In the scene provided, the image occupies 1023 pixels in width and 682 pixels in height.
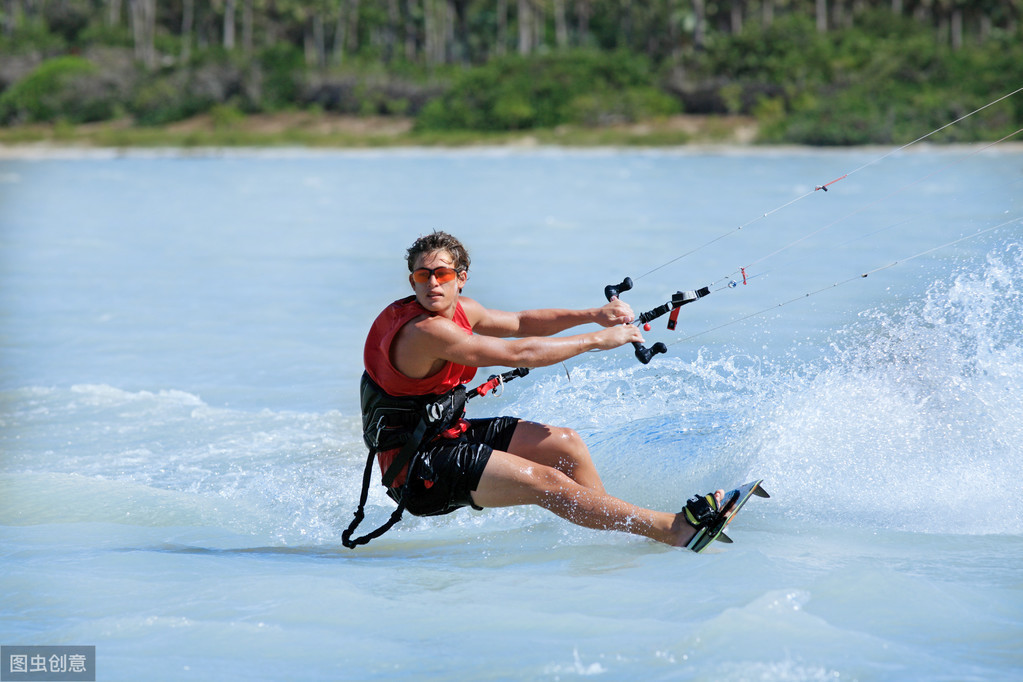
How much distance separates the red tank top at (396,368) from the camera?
439 centimetres

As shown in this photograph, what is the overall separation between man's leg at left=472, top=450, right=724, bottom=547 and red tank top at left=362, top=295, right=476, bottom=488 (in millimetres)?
267

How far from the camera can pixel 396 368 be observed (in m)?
4.45

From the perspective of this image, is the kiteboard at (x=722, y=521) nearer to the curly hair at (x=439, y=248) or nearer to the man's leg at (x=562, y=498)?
the man's leg at (x=562, y=498)

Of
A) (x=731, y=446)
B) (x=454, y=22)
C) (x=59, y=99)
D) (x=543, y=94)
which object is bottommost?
(x=731, y=446)

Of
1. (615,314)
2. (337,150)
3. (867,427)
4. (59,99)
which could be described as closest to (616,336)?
(615,314)

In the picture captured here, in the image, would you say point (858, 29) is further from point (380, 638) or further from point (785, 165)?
point (380, 638)

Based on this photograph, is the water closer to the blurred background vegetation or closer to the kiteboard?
the kiteboard

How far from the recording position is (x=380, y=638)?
4.14m

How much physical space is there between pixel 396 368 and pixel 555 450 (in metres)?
0.76

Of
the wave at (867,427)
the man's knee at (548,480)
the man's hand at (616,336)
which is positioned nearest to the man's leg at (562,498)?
the man's knee at (548,480)

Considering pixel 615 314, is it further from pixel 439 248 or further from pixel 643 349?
pixel 439 248

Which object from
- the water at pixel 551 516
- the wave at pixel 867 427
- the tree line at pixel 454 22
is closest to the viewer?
the water at pixel 551 516

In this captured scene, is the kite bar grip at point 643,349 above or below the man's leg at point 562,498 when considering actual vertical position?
above

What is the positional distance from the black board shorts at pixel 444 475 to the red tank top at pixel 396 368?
2.5 inches
